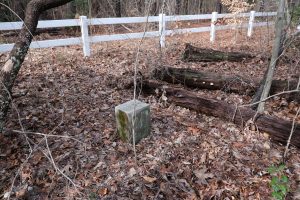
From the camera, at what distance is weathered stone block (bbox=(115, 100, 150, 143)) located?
→ 3713 millimetres

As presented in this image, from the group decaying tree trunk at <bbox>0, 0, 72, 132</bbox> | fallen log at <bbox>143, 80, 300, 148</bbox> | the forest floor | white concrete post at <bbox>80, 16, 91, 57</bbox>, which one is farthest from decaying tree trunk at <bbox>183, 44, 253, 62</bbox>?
decaying tree trunk at <bbox>0, 0, 72, 132</bbox>

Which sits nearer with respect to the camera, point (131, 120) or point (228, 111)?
Result: point (131, 120)

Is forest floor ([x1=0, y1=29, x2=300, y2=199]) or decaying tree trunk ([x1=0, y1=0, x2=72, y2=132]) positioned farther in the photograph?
decaying tree trunk ([x1=0, y1=0, x2=72, y2=132])

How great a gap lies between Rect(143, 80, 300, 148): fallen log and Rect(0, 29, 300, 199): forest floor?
107mm

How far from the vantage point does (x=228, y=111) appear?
14.8 ft

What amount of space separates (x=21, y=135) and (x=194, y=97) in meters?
2.81

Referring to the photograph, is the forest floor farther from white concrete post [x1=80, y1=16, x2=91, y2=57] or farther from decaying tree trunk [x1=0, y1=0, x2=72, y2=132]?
white concrete post [x1=80, y1=16, x2=91, y2=57]

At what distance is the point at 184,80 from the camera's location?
5.72 m

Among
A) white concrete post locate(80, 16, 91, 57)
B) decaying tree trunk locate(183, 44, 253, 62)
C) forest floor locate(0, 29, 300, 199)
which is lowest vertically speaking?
forest floor locate(0, 29, 300, 199)

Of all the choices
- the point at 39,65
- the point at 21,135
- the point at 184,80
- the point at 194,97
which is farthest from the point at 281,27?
the point at 39,65

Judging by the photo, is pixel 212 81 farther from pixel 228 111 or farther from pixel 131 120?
pixel 131 120

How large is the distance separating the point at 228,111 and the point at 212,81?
1213 mm

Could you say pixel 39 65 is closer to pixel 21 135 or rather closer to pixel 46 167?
pixel 21 135

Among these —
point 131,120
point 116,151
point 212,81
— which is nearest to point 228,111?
point 212,81
